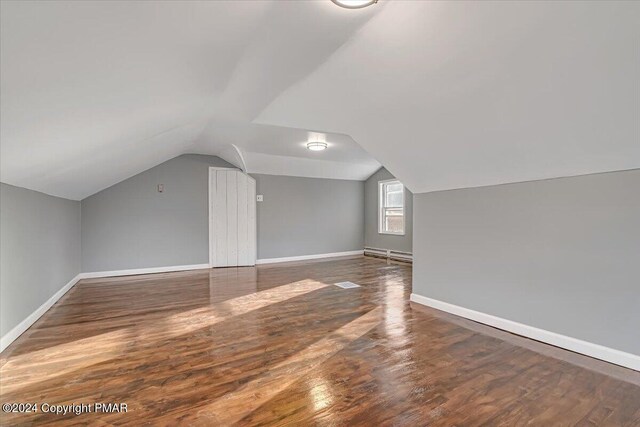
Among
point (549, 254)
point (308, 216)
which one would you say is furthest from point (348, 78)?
point (308, 216)

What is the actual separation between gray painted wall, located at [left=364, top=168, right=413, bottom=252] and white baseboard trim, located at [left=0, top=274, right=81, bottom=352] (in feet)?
20.0

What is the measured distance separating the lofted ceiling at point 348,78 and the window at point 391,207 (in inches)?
160

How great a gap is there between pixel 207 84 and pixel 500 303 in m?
3.31

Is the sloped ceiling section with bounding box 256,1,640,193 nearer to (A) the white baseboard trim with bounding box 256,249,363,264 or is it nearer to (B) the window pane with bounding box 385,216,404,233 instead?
(B) the window pane with bounding box 385,216,404,233

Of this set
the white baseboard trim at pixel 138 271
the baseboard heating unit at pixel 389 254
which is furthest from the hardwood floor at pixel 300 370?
the baseboard heating unit at pixel 389 254

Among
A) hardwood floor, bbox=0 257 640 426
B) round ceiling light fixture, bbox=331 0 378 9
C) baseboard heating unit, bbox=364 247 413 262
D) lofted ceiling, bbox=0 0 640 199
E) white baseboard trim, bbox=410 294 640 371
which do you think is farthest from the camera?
baseboard heating unit, bbox=364 247 413 262

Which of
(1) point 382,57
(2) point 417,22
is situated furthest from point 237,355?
(2) point 417,22

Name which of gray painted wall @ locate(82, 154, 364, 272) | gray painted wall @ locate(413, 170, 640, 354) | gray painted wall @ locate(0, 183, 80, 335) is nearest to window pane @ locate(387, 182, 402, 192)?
gray painted wall @ locate(82, 154, 364, 272)

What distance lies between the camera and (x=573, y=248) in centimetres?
264

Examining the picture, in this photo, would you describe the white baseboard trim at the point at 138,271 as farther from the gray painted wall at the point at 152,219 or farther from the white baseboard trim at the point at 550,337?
the white baseboard trim at the point at 550,337

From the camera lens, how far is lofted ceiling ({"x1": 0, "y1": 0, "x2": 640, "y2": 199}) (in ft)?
4.60

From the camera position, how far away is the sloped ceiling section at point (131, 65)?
47.3 inches

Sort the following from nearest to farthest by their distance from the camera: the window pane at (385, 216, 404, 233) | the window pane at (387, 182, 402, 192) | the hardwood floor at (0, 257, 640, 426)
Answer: the hardwood floor at (0, 257, 640, 426), the window pane at (385, 216, 404, 233), the window pane at (387, 182, 402, 192)

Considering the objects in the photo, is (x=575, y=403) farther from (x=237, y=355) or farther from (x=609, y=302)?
(x=237, y=355)
